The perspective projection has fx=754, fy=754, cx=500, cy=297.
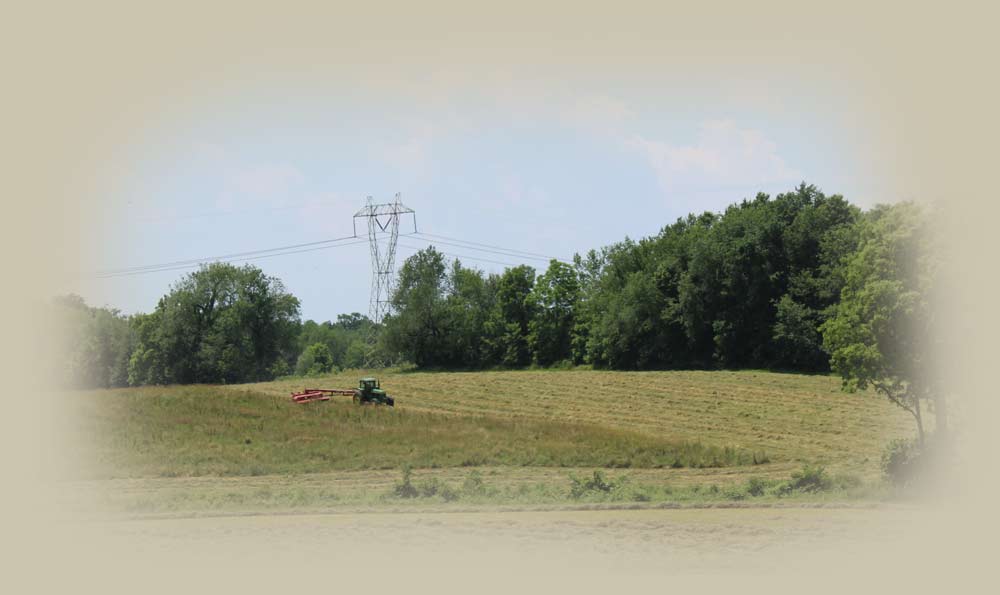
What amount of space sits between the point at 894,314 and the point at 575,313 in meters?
71.8

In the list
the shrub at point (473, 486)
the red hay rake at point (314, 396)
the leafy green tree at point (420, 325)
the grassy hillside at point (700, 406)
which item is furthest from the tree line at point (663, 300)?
the shrub at point (473, 486)

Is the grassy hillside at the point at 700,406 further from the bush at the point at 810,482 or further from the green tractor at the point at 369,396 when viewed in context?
the bush at the point at 810,482

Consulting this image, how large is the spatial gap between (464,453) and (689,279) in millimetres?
47561

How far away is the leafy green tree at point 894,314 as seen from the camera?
20.2m

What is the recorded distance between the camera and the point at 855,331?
22.2 m

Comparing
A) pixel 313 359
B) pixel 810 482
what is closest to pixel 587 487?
pixel 810 482

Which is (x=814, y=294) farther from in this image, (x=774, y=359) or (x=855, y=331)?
(x=855, y=331)

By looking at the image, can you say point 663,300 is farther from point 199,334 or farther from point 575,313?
point 199,334

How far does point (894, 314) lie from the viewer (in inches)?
813

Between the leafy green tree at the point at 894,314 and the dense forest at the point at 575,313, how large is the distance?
36.6 meters

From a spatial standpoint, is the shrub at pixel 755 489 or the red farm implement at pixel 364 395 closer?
the shrub at pixel 755 489

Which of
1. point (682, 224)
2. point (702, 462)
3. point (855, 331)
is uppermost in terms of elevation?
point (682, 224)

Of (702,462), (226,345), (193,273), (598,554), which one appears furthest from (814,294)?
(193,273)

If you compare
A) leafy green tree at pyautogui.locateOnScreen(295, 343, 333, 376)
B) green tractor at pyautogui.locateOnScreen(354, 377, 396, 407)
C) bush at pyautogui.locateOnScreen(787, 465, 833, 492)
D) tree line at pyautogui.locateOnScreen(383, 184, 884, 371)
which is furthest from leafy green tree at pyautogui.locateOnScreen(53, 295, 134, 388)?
bush at pyautogui.locateOnScreen(787, 465, 833, 492)
